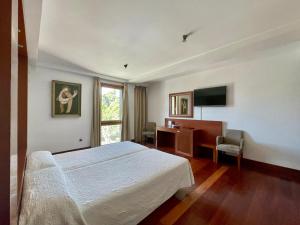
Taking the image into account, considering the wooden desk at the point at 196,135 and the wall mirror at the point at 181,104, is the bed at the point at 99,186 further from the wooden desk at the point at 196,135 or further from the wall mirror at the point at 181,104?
the wall mirror at the point at 181,104

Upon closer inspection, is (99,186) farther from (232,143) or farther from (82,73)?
→ (82,73)

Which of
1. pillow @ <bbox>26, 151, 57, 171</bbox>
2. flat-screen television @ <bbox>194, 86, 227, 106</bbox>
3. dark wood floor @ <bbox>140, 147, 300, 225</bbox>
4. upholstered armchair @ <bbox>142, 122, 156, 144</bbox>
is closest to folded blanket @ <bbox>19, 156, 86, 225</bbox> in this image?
pillow @ <bbox>26, 151, 57, 171</bbox>

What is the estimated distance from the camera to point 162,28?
2.05 m

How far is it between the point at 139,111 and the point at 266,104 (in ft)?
12.8

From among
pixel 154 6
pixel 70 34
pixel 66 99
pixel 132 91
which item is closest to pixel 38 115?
pixel 66 99

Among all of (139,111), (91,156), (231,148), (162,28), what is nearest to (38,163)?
(91,156)

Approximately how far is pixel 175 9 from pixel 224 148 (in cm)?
289

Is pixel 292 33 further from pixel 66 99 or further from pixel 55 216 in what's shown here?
pixel 66 99

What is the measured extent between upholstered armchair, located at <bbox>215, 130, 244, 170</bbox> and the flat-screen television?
774mm

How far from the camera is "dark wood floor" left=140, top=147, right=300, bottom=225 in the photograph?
5.39ft

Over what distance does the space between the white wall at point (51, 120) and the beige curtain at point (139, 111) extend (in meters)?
1.71

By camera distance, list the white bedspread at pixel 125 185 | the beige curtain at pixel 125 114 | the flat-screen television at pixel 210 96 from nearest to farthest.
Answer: the white bedspread at pixel 125 185
the flat-screen television at pixel 210 96
the beige curtain at pixel 125 114

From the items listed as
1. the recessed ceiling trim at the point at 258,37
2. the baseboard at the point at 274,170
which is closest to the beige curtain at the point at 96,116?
the recessed ceiling trim at the point at 258,37

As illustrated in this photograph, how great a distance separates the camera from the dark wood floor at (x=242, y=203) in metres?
1.64
